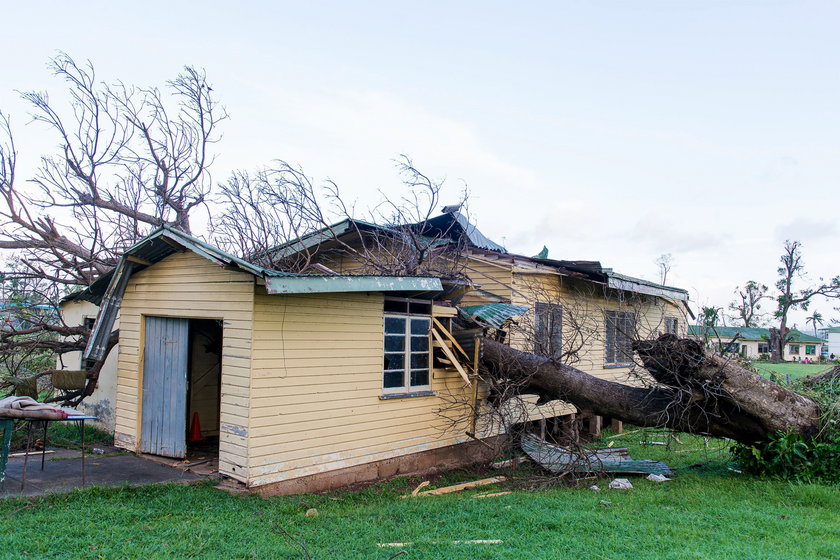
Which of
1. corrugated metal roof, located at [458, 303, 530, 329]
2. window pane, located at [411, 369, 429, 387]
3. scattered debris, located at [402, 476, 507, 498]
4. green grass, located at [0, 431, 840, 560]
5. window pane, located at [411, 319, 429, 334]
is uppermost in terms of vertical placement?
corrugated metal roof, located at [458, 303, 530, 329]

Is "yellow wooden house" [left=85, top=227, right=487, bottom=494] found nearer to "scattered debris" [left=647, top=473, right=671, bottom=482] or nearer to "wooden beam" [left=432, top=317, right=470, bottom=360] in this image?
"wooden beam" [left=432, top=317, right=470, bottom=360]

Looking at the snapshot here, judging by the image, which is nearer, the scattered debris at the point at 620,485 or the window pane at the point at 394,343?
the scattered debris at the point at 620,485

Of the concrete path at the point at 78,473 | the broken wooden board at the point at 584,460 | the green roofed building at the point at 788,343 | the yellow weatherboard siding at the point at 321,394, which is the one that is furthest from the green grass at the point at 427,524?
the green roofed building at the point at 788,343

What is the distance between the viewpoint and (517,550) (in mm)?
5363

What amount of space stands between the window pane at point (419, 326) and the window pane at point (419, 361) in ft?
1.32

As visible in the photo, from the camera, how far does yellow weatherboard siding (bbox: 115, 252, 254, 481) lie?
7055 millimetres

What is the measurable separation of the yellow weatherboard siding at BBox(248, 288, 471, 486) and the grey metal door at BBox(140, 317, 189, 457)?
1.92 m

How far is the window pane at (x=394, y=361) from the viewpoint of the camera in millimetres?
9086

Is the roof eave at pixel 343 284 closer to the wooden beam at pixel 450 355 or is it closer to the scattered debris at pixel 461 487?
the wooden beam at pixel 450 355

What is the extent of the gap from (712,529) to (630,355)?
3.43m

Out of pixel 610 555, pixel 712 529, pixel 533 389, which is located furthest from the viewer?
pixel 533 389

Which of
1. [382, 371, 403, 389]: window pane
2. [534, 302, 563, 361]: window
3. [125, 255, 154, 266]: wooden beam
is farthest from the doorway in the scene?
[534, 302, 563, 361]: window

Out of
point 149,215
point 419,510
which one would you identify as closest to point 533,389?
point 419,510

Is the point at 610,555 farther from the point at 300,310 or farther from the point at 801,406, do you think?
the point at 801,406
